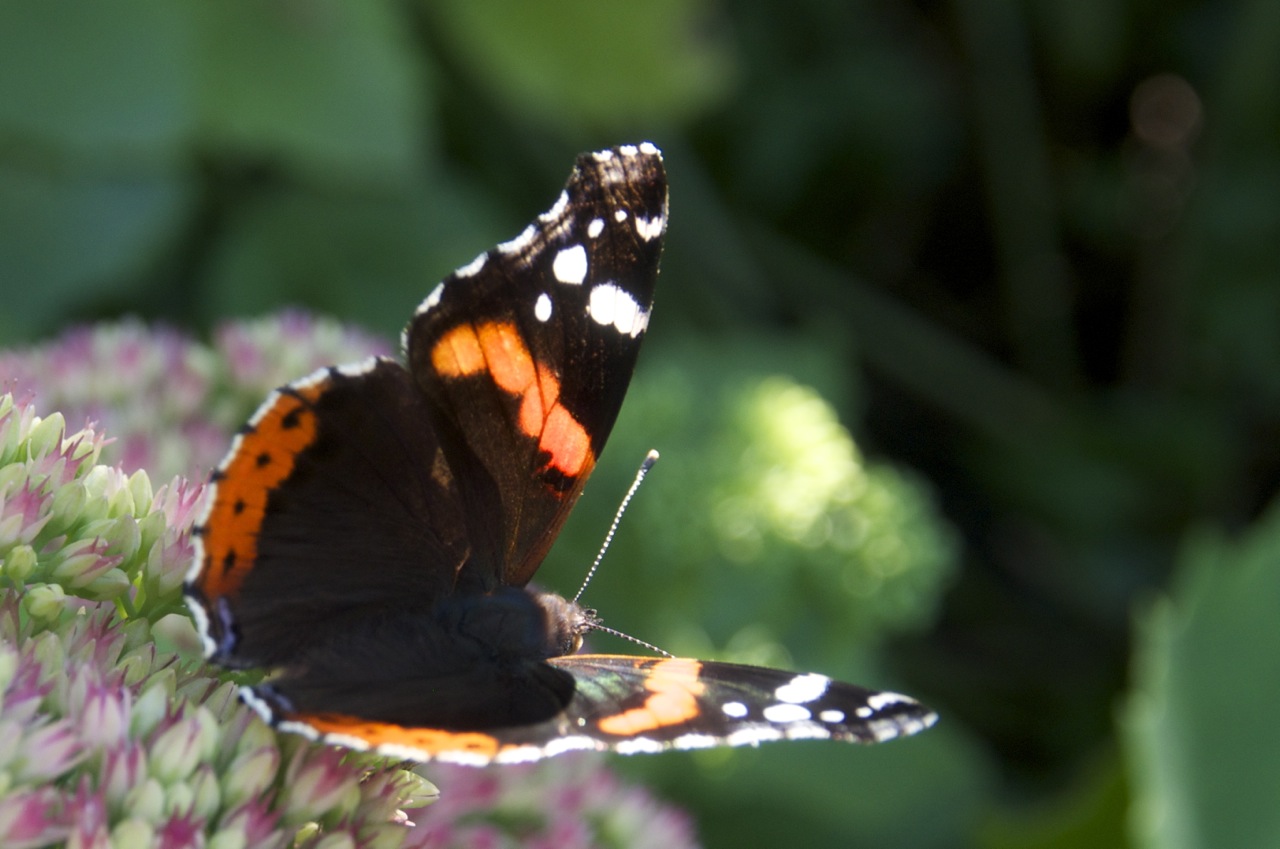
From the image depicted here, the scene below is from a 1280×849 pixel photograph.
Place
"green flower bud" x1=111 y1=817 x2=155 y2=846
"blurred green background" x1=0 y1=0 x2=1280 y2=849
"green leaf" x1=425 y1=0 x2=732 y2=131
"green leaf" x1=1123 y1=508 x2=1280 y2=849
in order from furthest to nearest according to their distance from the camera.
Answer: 1. "green leaf" x1=425 y1=0 x2=732 y2=131
2. "blurred green background" x1=0 y1=0 x2=1280 y2=849
3. "green leaf" x1=1123 y1=508 x2=1280 y2=849
4. "green flower bud" x1=111 y1=817 x2=155 y2=846

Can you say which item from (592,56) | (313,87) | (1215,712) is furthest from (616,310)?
(592,56)

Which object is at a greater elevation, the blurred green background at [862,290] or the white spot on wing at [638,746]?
the blurred green background at [862,290]

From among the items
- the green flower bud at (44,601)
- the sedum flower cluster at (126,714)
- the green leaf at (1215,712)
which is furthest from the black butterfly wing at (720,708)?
the green leaf at (1215,712)

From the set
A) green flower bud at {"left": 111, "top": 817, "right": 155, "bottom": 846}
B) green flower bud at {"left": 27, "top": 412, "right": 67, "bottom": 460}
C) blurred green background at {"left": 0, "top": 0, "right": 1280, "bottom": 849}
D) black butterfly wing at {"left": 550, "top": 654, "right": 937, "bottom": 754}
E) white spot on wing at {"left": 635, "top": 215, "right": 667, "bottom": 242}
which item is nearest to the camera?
green flower bud at {"left": 111, "top": 817, "right": 155, "bottom": 846}

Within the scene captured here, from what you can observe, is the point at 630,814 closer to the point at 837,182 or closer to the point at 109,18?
the point at 109,18

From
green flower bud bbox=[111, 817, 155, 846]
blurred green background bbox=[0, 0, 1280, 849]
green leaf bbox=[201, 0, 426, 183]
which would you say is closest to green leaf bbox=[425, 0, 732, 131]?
blurred green background bbox=[0, 0, 1280, 849]

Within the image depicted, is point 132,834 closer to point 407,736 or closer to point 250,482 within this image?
point 407,736

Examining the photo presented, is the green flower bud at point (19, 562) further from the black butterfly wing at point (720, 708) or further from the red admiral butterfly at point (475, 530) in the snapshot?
the black butterfly wing at point (720, 708)

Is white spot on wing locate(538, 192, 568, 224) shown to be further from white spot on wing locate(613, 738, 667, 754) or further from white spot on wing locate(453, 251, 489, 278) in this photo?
white spot on wing locate(613, 738, 667, 754)
